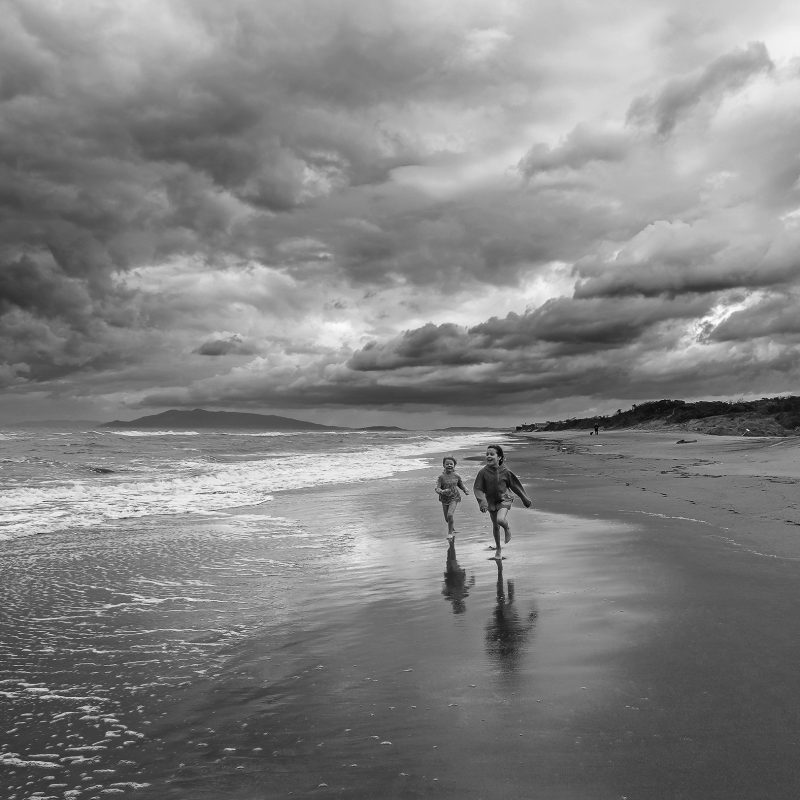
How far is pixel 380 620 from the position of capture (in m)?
7.74

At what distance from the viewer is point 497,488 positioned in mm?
11312

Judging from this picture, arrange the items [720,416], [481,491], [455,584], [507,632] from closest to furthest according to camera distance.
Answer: [507,632], [455,584], [481,491], [720,416]

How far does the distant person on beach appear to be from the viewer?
37.1 feet

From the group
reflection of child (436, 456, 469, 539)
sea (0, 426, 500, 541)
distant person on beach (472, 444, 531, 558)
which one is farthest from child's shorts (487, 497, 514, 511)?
sea (0, 426, 500, 541)

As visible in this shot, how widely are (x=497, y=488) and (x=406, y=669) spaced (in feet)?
18.6

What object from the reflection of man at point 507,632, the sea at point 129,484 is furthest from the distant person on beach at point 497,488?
the sea at point 129,484

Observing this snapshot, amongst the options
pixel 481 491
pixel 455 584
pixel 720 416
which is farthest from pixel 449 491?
pixel 720 416

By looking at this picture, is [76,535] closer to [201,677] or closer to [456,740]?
[201,677]

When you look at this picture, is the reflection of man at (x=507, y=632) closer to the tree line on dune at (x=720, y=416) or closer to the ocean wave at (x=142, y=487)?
the ocean wave at (x=142, y=487)

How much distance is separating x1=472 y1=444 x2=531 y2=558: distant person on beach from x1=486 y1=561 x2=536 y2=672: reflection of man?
264 centimetres

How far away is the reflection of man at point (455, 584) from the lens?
8.34 metres

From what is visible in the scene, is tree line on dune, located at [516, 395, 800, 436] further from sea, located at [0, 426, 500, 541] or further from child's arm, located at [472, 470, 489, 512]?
child's arm, located at [472, 470, 489, 512]

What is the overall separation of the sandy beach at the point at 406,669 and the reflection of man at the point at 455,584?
6 cm

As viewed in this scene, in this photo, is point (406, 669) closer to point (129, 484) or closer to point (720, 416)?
point (129, 484)
